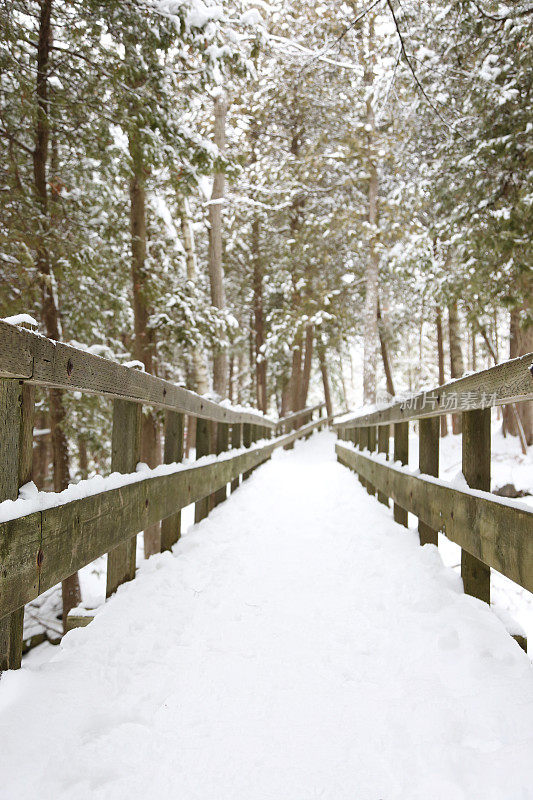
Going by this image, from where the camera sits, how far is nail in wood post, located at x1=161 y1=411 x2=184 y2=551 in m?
3.70

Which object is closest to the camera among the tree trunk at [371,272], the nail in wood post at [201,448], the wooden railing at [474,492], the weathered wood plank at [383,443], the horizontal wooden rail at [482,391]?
the horizontal wooden rail at [482,391]

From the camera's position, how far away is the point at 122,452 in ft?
9.05

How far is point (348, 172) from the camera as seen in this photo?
14133mm

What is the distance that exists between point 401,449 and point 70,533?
11.2ft

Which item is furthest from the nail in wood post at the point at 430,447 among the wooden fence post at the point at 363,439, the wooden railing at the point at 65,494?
the wooden fence post at the point at 363,439

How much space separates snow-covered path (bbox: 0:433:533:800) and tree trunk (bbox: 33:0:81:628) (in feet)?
13.3

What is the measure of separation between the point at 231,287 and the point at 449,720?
18.4 m

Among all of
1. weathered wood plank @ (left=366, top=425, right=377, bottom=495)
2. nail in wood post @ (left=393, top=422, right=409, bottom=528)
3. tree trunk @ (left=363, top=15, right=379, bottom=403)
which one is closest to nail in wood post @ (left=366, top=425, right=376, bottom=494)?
weathered wood plank @ (left=366, top=425, right=377, bottom=495)

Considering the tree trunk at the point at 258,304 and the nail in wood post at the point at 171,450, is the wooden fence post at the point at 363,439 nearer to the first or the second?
the nail in wood post at the point at 171,450

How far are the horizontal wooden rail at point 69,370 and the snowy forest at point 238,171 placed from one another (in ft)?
11.1

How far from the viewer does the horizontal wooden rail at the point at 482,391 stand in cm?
178

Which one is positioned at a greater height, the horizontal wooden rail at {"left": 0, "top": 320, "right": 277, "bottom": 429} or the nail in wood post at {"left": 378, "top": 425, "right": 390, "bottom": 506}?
the horizontal wooden rail at {"left": 0, "top": 320, "right": 277, "bottom": 429}

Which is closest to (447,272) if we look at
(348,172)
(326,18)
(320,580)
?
(348,172)

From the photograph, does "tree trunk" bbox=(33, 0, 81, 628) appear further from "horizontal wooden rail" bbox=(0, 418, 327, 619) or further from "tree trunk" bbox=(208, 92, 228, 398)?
"tree trunk" bbox=(208, 92, 228, 398)
